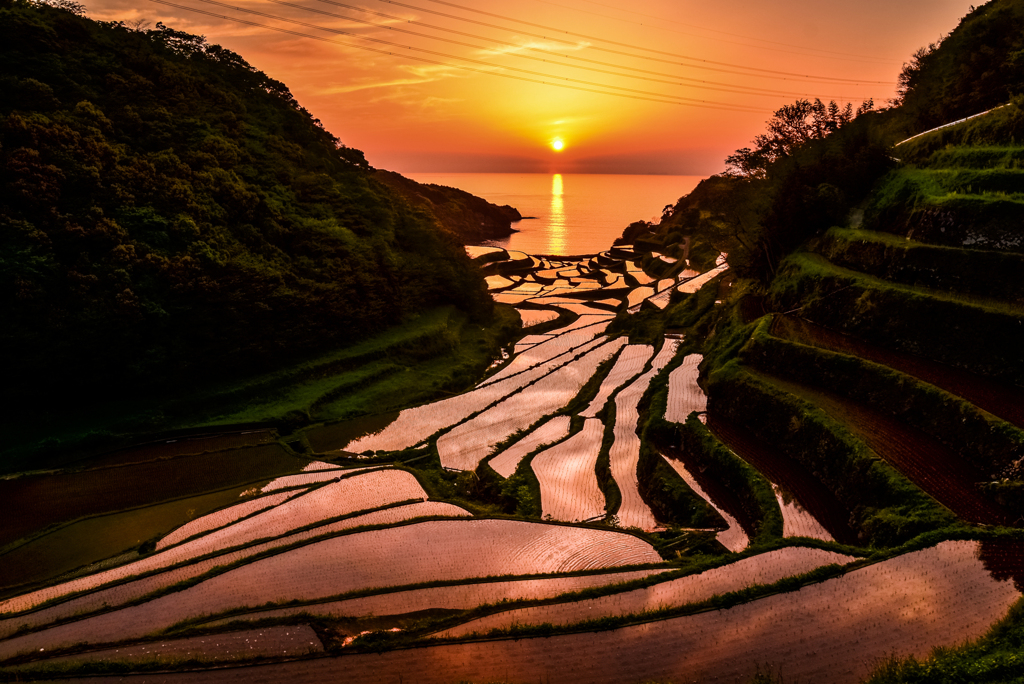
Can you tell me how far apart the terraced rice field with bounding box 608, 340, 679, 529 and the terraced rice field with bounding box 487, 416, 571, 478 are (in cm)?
224

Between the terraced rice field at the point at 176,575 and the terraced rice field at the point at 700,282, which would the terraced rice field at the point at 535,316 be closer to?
the terraced rice field at the point at 700,282

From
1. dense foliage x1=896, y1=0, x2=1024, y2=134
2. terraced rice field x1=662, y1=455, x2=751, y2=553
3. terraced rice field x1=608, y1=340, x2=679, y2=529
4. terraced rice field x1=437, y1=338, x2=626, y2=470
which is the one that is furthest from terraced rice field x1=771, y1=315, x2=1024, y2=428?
dense foliage x1=896, y1=0, x2=1024, y2=134

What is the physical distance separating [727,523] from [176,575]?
13145 millimetres

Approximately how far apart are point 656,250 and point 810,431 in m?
54.5

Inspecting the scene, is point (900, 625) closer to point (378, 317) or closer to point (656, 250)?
point (378, 317)

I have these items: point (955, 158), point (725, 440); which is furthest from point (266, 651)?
point (955, 158)

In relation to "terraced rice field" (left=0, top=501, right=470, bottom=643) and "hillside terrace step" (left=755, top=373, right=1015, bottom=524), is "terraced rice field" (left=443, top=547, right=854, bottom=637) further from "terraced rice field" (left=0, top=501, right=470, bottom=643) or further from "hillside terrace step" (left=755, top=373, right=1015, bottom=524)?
"terraced rice field" (left=0, top=501, right=470, bottom=643)

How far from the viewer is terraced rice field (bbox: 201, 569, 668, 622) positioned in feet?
36.7

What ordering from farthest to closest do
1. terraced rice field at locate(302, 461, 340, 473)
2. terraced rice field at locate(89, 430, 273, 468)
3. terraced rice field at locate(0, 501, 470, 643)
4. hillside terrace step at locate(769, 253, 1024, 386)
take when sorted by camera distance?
terraced rice field at locate(89, 430, 273, 468), terraced rice field at locate(302, 461, 340, 473), hillside terrace step at locate(769, 253, 1024, 386), terraced rice field at locate(0, 501, 470, 643)

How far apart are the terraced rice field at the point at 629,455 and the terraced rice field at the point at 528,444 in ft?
7.35

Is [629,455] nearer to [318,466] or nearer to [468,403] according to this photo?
[468,403]

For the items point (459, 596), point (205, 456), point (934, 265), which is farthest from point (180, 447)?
point (934, 265)

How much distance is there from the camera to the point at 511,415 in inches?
952

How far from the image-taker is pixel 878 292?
19062mm
